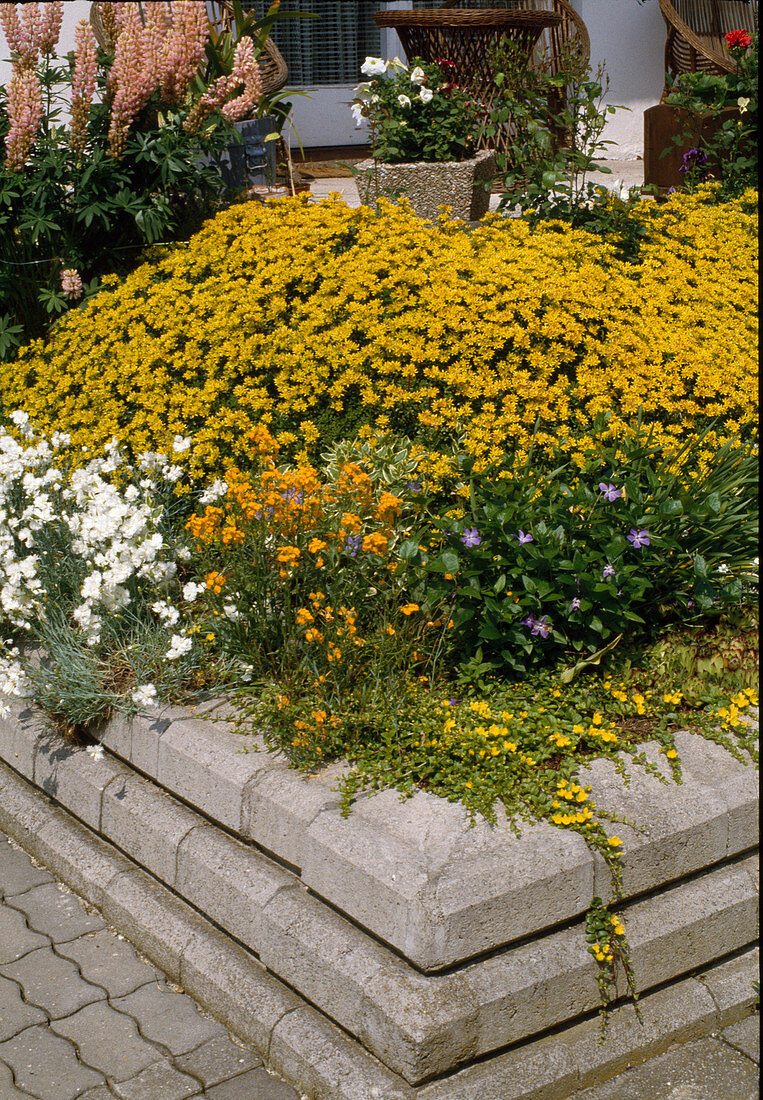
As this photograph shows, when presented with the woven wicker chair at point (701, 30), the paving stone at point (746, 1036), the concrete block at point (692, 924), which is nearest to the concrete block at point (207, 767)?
the concrete block at point (692, 924)

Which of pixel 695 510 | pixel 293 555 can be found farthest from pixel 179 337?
pixel 695 510

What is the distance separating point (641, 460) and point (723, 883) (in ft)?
4.54

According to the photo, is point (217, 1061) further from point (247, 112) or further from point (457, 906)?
point (247, 112)

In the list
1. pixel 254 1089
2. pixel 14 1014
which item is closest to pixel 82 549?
pixel 14 1014

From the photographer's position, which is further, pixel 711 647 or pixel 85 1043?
pixel 711 647

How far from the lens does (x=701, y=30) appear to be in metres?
9.39

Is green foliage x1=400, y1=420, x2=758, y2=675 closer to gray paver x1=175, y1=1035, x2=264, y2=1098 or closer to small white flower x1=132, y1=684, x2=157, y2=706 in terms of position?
small white flower x1=132, y1=684, x2=157, y2=706

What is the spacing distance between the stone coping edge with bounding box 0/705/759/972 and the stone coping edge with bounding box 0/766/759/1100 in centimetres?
25

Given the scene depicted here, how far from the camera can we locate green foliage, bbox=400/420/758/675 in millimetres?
2881

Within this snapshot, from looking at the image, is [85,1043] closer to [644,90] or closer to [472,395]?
[472,395]

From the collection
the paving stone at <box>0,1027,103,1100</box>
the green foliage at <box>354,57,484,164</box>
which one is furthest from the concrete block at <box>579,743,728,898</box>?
the green foliage at <box>354,57,484,164</box>

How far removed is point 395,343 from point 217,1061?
2586mm

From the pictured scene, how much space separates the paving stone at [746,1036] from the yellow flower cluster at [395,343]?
1.91 meters

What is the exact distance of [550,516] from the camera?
3047 millimetres
